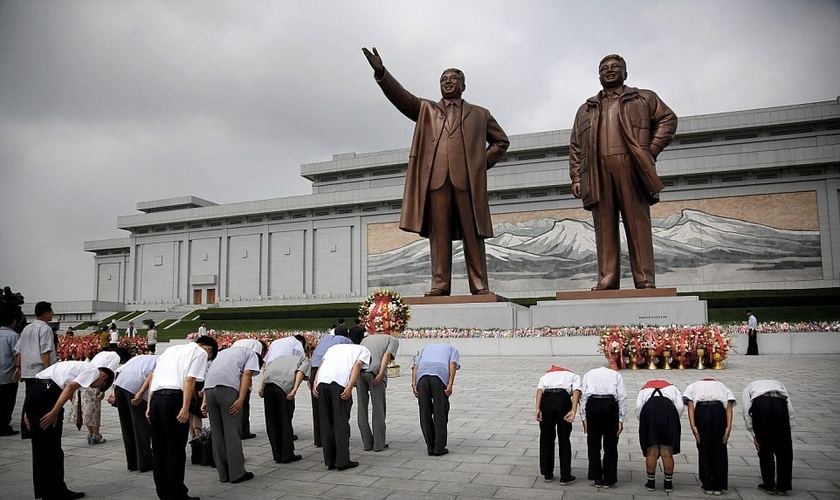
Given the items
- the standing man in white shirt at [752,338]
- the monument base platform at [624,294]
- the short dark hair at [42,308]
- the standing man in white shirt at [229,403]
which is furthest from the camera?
the standing man in white shirt at [752,338]

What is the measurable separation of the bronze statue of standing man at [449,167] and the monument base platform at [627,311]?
2.42m

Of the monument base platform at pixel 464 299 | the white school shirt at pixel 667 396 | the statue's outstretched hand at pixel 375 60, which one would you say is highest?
the statue's outstretched hand at pixel 375 60

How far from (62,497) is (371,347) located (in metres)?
3.01

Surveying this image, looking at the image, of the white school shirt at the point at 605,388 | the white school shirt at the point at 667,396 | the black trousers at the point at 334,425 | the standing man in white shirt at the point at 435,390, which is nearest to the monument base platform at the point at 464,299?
the standing man in white shirt at the point at 435,390

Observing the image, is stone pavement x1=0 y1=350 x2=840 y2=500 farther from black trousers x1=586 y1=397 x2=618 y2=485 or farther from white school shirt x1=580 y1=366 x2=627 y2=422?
white school shirt x1=580 y1=366 x2=627 y2=422

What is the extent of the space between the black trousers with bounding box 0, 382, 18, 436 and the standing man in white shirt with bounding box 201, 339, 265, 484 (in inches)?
147

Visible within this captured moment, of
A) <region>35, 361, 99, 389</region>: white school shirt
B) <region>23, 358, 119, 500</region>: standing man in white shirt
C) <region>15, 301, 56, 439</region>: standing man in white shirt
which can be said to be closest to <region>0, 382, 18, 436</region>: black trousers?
<region>15, 301, 56, 439</region>: standing man in white shirt

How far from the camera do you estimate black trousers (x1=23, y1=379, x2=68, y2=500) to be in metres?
4.91

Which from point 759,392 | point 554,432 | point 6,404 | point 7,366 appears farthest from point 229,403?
point 759,392

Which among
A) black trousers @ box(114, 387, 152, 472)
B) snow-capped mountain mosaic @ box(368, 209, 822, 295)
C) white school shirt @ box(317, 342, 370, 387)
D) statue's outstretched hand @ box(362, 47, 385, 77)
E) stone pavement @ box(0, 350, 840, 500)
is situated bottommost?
stone pavement @ box(0, 350, 840, 500)

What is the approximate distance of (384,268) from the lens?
121 feet

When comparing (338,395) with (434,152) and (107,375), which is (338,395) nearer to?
(107,375)

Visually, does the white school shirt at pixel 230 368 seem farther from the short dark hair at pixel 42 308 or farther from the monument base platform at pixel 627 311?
the monument base platform at pixel 627 311

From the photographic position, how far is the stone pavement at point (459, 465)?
479 cm
